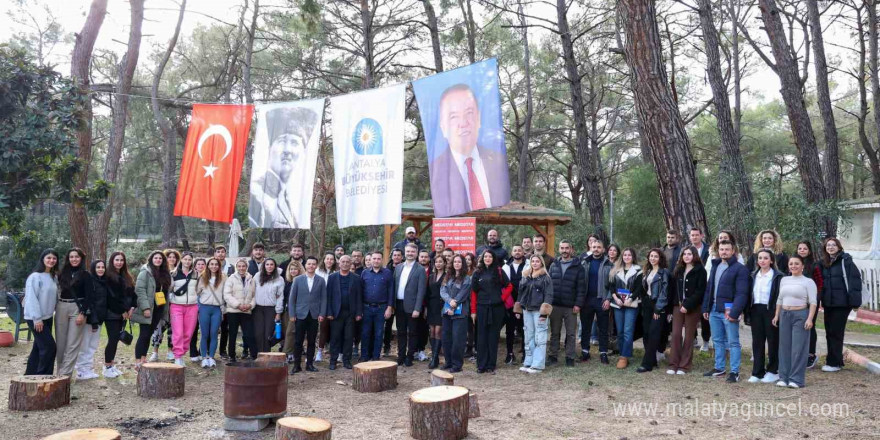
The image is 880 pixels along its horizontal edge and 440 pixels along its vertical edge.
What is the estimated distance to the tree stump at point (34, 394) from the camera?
5.89 m

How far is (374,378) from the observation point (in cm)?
693

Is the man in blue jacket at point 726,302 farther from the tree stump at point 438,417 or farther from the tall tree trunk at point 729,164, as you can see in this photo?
the tall tree trunk at point 729,164

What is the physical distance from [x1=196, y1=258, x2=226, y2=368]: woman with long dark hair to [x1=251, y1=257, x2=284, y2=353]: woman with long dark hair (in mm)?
456

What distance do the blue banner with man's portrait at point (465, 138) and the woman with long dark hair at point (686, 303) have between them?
7.56 feet

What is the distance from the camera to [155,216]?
94.7ft

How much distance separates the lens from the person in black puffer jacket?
23.3ft

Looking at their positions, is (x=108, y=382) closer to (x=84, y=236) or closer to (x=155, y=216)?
(x=84, y=236)

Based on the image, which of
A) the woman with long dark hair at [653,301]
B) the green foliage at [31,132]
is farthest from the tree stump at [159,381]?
the woman with long dark hair at [653,301]

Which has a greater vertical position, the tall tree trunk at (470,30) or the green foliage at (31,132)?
the tall tree trunk at (470,30)

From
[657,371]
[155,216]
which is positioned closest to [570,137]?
[155,216]

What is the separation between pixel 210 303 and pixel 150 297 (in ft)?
2.44

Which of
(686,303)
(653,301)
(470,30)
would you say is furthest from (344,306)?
(470,30)

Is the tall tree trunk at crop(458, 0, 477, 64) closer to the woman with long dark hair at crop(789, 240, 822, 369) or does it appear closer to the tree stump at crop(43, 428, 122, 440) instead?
the woman with long dark hair at crop(789, 240, 822, 369)

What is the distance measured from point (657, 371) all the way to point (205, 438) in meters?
5.30
